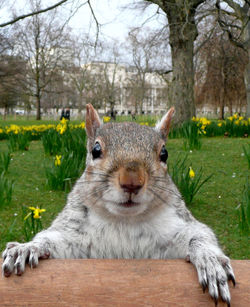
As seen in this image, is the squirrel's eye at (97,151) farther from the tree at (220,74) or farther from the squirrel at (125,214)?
the tree at (220,74)

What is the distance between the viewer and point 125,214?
1.29 metres

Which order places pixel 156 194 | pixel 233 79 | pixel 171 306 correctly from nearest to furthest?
pixel 171 306 → pixel 156 194 → pixel 233 79

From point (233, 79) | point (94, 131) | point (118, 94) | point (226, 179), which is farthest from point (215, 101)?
point (94, 131)

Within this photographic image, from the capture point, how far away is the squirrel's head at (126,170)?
1245 mm

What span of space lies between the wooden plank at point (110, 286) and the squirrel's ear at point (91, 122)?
0.79m

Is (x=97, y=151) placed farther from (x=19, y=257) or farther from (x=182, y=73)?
(x=182, y=73)

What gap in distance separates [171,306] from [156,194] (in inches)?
20.4

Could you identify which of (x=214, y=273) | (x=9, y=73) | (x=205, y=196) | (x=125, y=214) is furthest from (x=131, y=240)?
(x=9, y=73)

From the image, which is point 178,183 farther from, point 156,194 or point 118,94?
point 118,94

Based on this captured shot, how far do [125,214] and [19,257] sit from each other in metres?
0.40

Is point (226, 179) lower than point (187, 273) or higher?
lower

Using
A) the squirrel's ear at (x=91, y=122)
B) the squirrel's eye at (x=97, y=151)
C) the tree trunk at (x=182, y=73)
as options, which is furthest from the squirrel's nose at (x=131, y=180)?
the tree trunk at (x=182, y=73)

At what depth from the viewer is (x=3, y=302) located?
37.2 inches

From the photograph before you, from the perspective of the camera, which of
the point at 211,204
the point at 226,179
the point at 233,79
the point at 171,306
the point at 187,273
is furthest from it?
the point at 233,79
